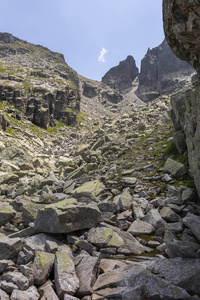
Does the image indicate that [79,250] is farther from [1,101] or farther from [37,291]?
[1,101]

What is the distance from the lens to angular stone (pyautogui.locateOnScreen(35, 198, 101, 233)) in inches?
344

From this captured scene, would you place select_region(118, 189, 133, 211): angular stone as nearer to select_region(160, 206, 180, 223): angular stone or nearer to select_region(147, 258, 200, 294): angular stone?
select_region(160, 206, 180, 223): angular stone

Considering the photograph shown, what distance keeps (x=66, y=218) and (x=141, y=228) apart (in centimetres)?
382

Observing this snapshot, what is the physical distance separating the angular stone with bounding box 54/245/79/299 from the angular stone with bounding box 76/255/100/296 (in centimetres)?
20

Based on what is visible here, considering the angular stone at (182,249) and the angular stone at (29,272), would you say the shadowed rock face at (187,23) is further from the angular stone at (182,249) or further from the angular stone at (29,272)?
the angular stone at (29,272)

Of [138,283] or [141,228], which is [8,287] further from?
[141,228]

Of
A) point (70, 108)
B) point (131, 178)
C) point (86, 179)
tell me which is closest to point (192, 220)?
point (131, 178)

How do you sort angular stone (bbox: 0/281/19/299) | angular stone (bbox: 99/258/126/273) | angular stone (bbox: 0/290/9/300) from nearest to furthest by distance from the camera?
angular stone (bbox: 0/290/9/300) → angular stone (bbox: 0/281/19/299) → angular stone (bbox: 99/258/126/273)

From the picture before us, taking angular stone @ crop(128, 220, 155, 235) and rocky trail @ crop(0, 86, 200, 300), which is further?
angular stone @ crop(128, 220, 155, 235)

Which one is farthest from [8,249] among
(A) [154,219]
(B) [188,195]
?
(B) [188,195]

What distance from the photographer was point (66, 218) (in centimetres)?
888

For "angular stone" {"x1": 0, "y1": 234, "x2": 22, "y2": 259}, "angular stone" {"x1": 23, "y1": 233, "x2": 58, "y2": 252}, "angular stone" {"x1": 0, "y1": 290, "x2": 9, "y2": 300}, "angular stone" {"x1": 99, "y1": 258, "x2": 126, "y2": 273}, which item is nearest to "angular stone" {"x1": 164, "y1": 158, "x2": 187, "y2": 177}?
"angular stone" {"x1": 99, "y1": 258, "x2": 126, "y2": 273}

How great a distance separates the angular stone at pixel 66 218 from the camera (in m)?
8.74

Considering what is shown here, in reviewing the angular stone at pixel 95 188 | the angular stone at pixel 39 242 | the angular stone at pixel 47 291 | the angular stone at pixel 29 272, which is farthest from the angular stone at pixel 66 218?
the angular stone at pixel 95 188
